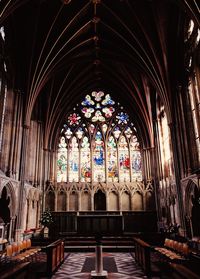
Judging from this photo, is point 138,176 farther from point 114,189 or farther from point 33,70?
point 33,70

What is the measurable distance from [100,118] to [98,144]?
2905 mm

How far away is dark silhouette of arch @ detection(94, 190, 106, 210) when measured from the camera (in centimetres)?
2238

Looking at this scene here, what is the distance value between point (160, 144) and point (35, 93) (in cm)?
1146

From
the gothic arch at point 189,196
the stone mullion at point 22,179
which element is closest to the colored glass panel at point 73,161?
the stone mullion at point 22,179

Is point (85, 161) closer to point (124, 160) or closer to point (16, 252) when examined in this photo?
point (124, 160)

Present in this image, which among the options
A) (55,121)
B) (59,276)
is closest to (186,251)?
(59,276)

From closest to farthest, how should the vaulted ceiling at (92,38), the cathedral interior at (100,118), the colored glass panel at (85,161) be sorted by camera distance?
the cathedral interior at (100,118), the vaulted ceiling at (92,38), the colored glass panel at (85,161)

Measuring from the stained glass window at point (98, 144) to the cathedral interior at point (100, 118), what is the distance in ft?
0.34

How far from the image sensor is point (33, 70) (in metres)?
17.6

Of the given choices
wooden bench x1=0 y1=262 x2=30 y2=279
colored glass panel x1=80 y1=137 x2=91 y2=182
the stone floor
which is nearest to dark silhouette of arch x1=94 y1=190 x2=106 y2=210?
colored glass panel x1=80 y1=137 x2=91 y2=182

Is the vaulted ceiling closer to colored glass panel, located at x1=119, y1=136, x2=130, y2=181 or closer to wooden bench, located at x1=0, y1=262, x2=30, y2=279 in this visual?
colored glass panel, located at x1=119, y1=136, x2=130, y2=181

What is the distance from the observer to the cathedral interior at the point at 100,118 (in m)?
14.8

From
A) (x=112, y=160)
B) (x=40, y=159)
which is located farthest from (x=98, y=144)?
(x=40, y=159)

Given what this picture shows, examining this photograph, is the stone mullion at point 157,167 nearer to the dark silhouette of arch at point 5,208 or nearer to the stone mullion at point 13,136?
the stone mullion at point 13,136
